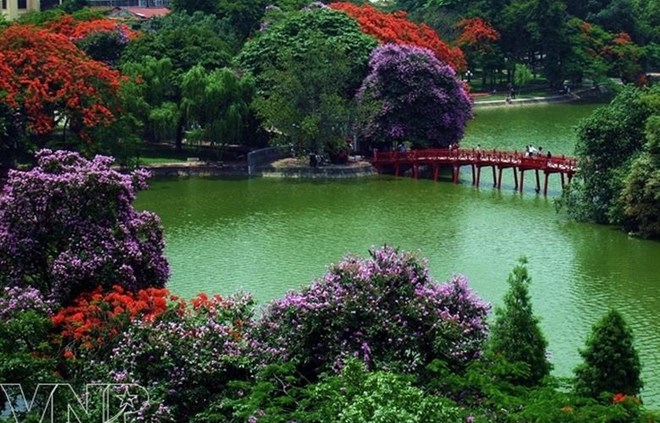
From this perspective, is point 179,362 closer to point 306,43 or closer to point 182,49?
point 306,43

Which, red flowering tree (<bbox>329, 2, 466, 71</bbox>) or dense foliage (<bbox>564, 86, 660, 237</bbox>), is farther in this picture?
red flowering tree (<bbox>329, 2, 466, 71</bbox>)

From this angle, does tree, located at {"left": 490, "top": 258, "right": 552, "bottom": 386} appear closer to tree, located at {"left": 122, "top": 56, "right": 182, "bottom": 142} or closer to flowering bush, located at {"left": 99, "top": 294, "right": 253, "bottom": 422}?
flowering bush, located at {"left": 99, "top": 294, "right": 253, "bottom": 422}

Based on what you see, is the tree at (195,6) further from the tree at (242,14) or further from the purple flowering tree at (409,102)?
the purple flowering tree at (409,102)

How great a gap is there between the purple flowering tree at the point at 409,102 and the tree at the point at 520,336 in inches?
1184

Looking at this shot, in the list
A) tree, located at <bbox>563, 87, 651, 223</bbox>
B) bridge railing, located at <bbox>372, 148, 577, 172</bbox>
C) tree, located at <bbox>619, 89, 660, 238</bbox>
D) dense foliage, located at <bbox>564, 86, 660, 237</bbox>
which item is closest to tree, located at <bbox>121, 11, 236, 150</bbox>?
bridge railing, located at <bbox>372, 148, 577, 172</bbox>

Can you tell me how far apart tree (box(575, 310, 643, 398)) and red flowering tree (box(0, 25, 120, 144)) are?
29.8 meters

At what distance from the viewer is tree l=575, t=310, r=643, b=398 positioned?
72.7 feet

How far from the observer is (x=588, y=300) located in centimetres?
3228

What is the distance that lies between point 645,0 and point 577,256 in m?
67.0

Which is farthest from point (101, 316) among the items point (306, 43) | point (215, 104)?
point (306, 43)

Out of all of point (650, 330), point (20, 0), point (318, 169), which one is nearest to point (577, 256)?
point (650, 330)

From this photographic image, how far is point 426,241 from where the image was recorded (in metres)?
38.8

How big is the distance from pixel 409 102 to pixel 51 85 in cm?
1488

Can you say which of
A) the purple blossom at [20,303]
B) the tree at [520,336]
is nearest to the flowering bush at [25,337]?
the purple blossom at [20,303]
